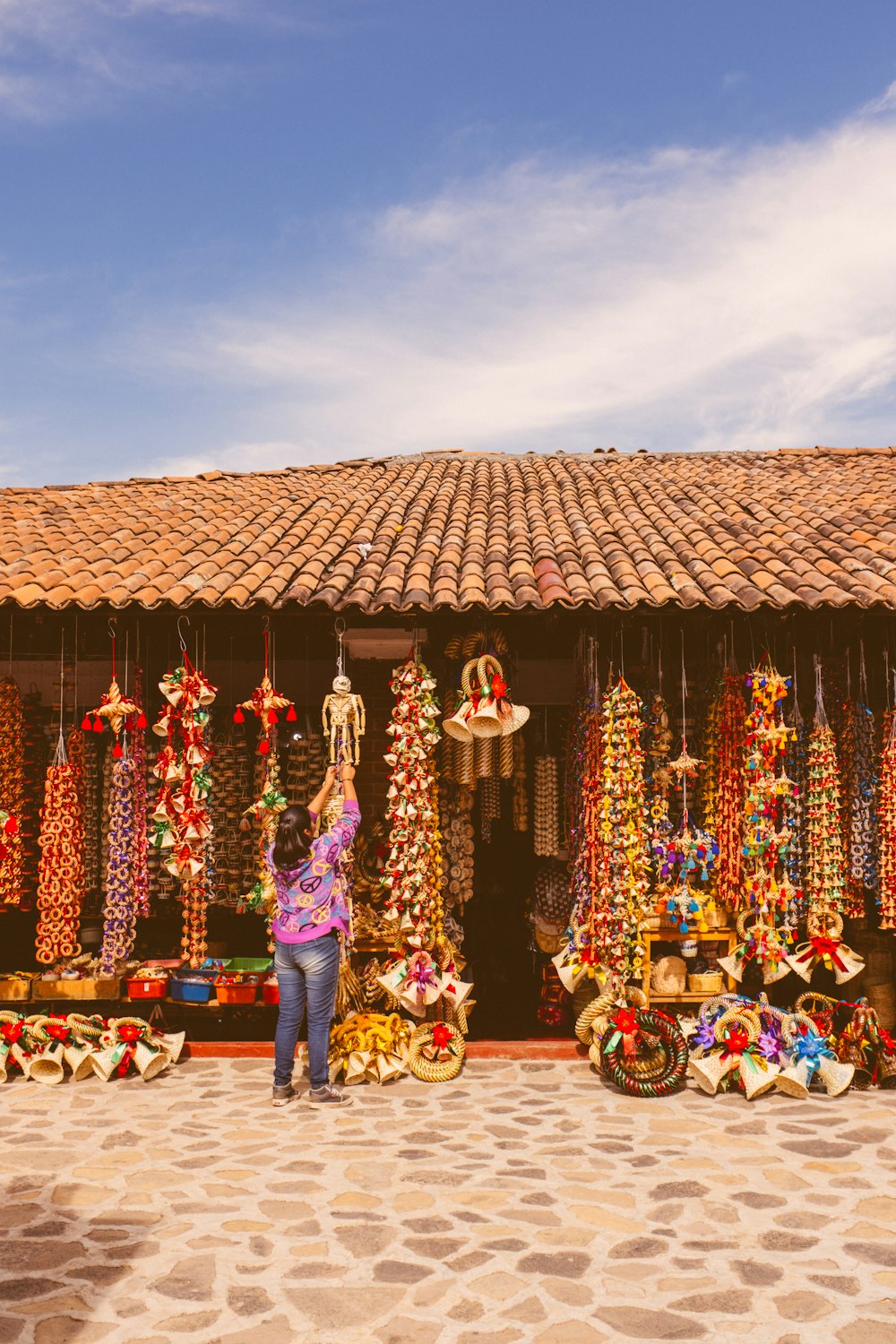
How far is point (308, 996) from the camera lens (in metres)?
7.18

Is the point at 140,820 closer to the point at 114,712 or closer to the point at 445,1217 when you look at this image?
the point at 114,712

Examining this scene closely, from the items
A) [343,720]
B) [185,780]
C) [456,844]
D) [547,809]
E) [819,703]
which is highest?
[819,703]

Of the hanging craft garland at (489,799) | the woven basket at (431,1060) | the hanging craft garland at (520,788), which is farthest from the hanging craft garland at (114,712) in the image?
the hanging craft garland at (520,788)

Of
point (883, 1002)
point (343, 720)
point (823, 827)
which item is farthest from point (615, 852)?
point (883, 1002)

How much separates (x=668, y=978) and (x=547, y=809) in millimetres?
1972

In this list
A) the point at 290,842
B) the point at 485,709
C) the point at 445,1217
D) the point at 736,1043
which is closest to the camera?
the point at 445,1217

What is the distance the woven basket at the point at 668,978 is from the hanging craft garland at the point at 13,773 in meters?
5.65

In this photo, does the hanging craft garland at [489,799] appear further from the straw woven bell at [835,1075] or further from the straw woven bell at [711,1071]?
the straw woven bell at [835,1075]

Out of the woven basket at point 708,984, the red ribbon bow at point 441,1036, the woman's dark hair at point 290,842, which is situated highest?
the woman's dark hair at point 290,842

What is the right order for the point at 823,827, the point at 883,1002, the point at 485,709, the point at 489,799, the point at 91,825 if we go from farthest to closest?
the point at 489,799
the point at 91,825
the point at 883,1002
the point at 823,827
the point at 485,709

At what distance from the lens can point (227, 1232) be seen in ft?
17.5

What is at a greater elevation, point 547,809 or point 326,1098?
point 547,809

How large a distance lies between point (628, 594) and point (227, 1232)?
5.22m

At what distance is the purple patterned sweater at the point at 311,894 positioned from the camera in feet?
23.1
